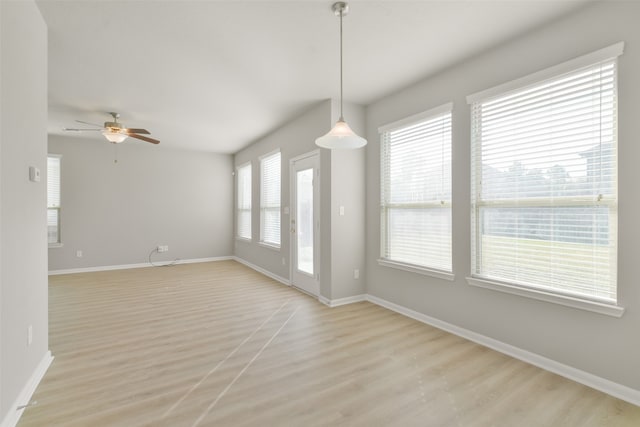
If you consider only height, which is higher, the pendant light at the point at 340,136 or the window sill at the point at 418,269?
the pendant light at the point at 340,136

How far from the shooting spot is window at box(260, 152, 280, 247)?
18.9ft

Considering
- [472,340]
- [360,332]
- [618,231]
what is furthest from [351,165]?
[618,231]

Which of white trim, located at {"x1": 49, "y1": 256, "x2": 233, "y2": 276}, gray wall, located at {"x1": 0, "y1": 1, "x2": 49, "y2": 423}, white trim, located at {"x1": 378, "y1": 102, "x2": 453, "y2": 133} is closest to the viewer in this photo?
gray wall, located at {"x1": 0, "y1": 1, "x2": 49, "y2": 423}

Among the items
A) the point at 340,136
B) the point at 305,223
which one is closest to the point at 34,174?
the point at 340,136

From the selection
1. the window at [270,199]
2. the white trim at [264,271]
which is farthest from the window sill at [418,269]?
the window at [270,199]

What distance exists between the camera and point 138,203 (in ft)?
22.9

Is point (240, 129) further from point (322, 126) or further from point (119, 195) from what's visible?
point (119, 195)

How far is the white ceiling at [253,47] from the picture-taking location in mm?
2309

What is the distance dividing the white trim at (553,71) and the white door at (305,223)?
224 centimetres

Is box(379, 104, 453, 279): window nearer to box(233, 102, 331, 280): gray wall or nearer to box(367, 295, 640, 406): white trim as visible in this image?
box(367, 295, 640, 406): white trim

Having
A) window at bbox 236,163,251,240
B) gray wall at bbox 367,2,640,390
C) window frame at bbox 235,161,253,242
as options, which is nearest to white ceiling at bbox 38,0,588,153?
gray wall at bbox 367,2,640,390

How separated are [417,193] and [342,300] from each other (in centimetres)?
177

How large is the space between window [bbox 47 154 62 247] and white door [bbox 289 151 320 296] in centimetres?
502

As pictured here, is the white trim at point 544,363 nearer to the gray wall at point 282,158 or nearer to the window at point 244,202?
the gray wall at point 282,158
